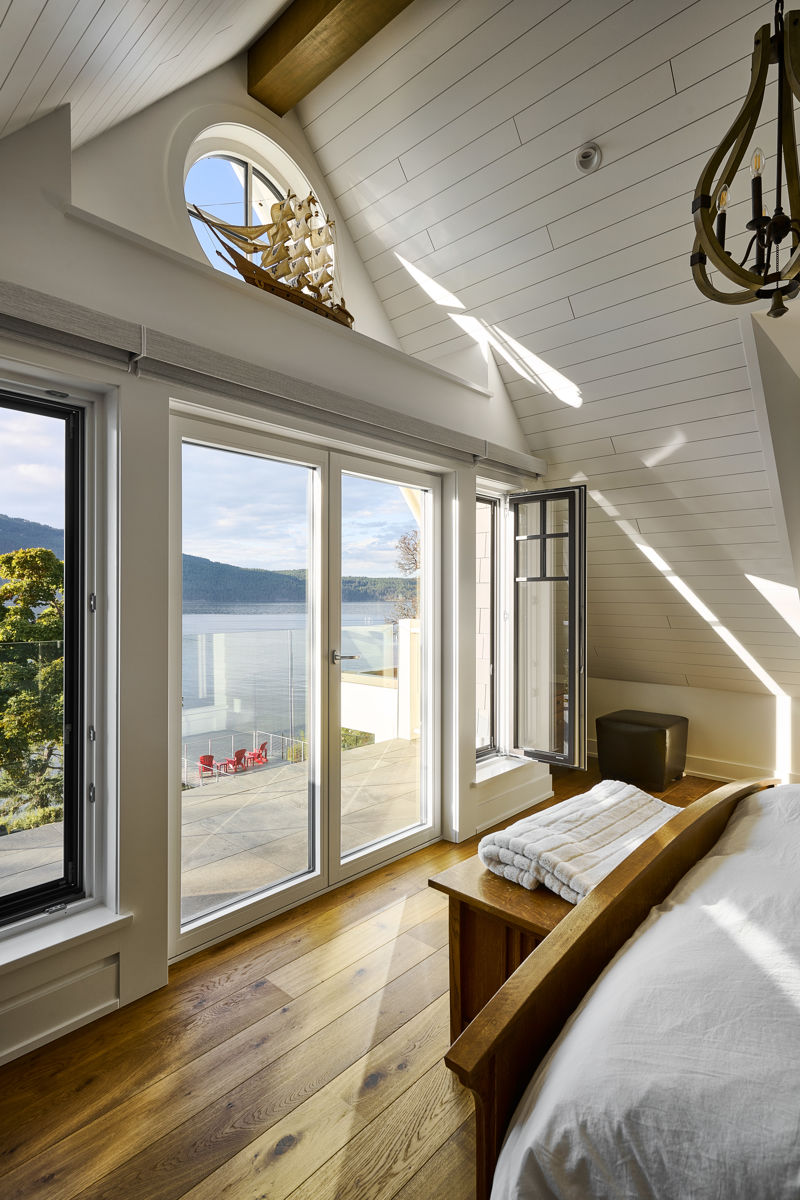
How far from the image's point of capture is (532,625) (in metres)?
3.74

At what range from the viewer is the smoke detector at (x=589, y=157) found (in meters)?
2.34

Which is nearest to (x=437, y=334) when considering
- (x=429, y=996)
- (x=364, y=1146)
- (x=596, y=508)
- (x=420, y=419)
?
(x=420, y=419)

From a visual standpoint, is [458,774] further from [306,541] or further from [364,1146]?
[364,1146]

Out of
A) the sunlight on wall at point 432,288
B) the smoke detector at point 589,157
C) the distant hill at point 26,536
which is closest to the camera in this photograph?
the distant hill at point 26,536

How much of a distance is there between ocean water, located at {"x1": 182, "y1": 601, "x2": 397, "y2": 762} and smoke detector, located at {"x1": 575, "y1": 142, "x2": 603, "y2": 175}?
190cm

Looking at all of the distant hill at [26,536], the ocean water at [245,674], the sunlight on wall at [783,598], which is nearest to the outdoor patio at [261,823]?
the ocean water at [245,674]

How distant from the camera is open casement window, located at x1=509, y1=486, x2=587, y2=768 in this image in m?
3.53

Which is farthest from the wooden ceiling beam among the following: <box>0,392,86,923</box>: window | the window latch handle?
the window latch handle

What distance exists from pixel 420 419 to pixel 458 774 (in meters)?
1.75

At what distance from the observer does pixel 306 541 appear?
2.73 m

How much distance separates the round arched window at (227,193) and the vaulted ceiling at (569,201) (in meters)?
0.30

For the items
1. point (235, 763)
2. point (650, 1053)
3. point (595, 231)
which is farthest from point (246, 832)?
point (595, 231)

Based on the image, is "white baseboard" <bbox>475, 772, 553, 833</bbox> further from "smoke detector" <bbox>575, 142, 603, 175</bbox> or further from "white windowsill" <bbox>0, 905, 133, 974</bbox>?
"smoke detector" <bbox>575, 142, 603, 175</bbox>

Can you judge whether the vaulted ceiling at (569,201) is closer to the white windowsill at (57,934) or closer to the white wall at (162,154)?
the white wall at (162,154)
